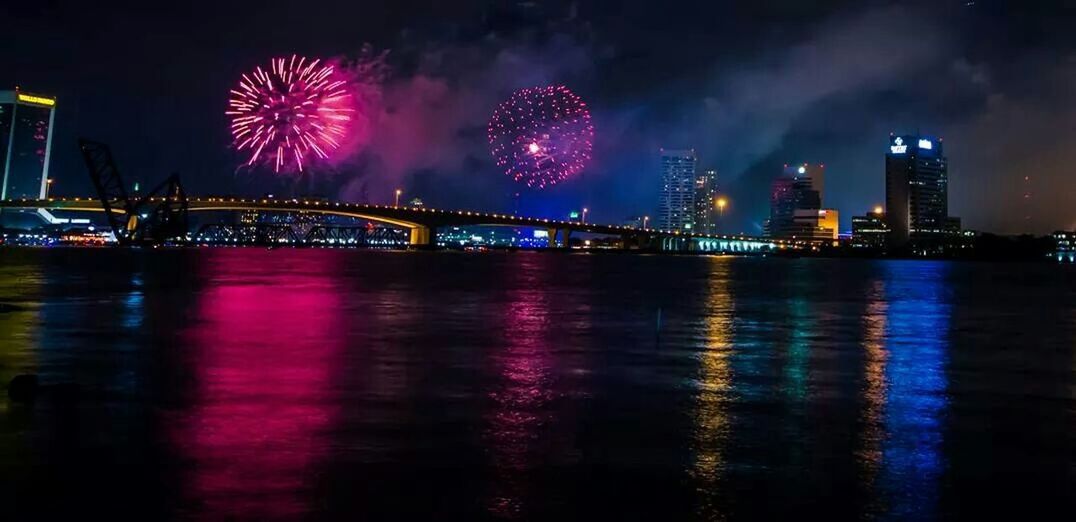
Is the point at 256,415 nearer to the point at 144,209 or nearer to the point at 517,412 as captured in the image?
the point at 517,412

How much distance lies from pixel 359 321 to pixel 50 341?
9.65 m

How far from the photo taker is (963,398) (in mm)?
17391

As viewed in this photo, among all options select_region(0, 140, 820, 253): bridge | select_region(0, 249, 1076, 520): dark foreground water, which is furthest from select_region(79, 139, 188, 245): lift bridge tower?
select_region(0, 249, 1076, 520): dark foreground water

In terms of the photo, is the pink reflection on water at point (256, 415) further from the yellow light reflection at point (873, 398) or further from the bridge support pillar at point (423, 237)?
the bridge support pillar at point (423, 237)

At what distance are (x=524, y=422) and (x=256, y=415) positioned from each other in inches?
145

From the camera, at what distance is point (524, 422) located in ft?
46.1

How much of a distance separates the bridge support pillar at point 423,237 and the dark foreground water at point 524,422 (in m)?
149

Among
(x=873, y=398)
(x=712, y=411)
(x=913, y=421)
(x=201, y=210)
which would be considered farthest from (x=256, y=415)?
(x=201, y=210)

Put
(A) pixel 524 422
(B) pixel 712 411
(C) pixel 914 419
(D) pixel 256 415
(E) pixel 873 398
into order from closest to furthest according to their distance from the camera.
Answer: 1. (A) pixel 524 422
2. (D) pixel 256 415
3. (C) pixel 914 419
4. (B) pixel 712 411
5. (E) pixel 873 398

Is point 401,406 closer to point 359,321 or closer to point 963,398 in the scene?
point 963,398

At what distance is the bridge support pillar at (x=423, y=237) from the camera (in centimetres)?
18075

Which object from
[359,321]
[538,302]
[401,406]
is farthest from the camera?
[538,302]

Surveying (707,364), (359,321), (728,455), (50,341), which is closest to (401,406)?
(728,455)

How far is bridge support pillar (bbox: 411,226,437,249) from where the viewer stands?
593ft
